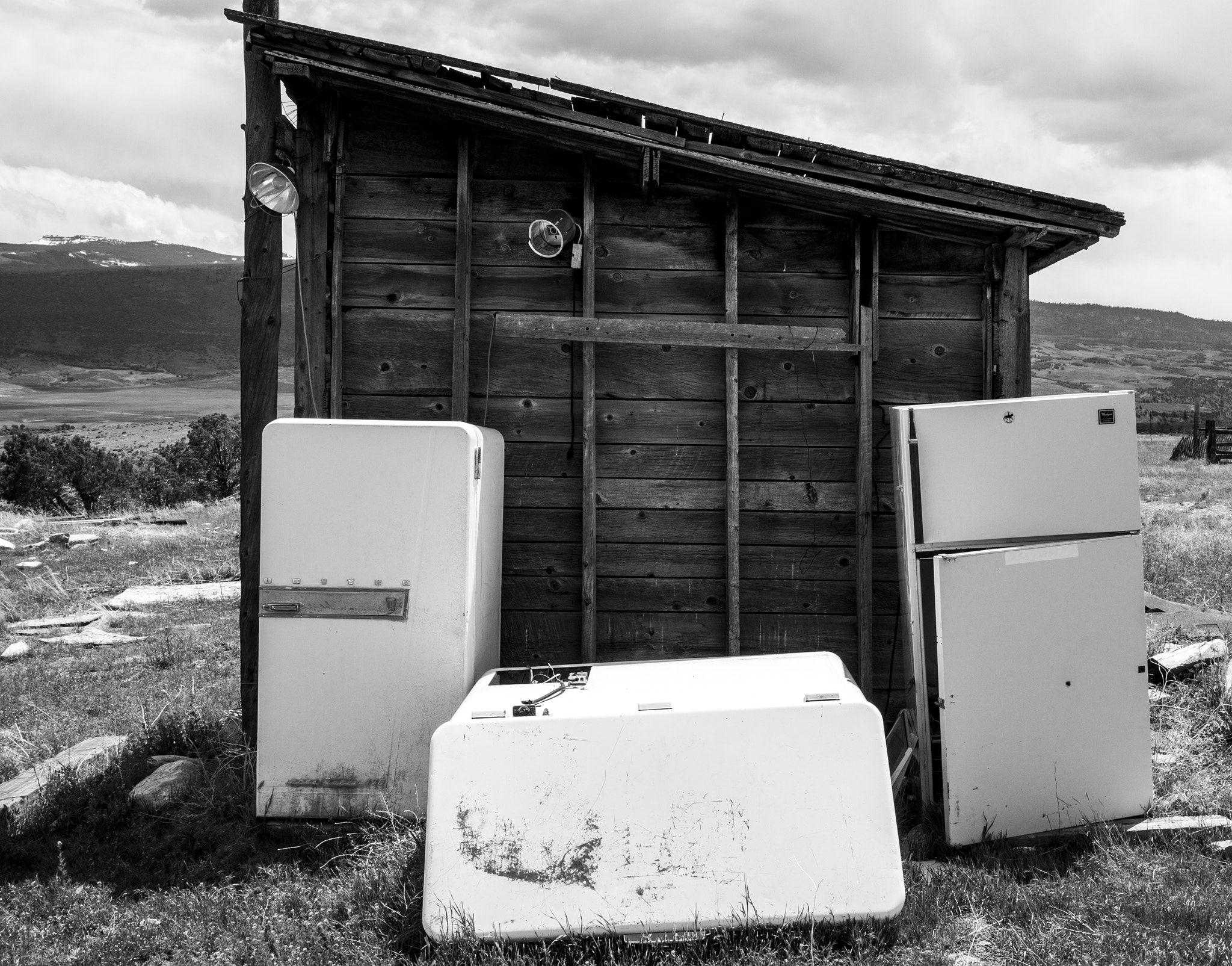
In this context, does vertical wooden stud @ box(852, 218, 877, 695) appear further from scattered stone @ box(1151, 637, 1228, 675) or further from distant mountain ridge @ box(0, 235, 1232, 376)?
distant mountain ridge @ box(0, 235, 1232, 376)

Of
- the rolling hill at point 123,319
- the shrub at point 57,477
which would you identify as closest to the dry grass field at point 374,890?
the shrub at point 57,477

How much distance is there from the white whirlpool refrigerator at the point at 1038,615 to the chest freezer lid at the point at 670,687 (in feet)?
2.27

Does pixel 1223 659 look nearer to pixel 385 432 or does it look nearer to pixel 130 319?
pixel 385 432

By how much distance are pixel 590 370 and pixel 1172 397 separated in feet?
282

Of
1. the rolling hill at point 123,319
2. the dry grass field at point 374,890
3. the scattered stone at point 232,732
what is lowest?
the dry grass field at point 374,890

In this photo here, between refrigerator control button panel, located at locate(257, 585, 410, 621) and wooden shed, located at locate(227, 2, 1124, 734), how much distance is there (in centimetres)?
107

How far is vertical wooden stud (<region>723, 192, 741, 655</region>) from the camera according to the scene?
17.0ft

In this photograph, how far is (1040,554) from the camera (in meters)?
4.11

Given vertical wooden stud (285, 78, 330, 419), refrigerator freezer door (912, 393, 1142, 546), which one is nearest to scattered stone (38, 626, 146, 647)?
vertical wooden stud (285, 78, 330, 419)

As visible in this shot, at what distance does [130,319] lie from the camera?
150 m

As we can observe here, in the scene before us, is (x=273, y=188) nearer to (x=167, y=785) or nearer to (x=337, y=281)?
(x=337, y=281)

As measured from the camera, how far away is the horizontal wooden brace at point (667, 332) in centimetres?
512

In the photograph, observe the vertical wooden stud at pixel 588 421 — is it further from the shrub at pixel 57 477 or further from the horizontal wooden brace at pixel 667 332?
the shrub at pixel 57 477

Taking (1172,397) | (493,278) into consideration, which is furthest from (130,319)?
(493,278)
